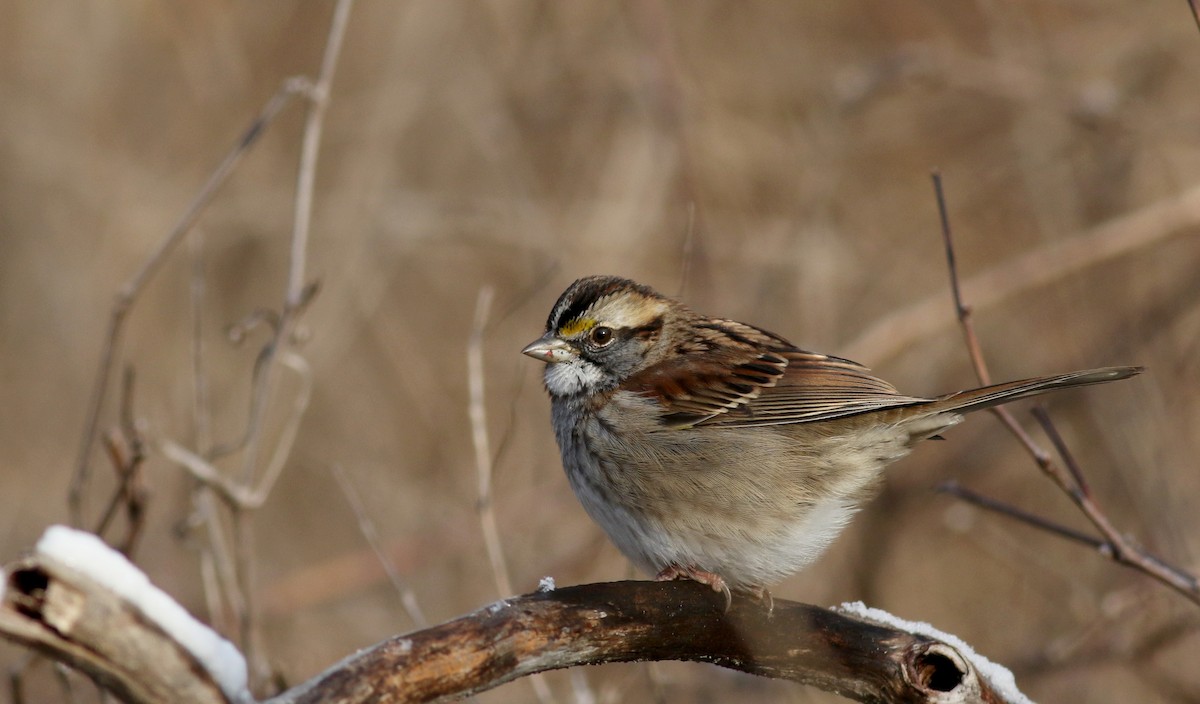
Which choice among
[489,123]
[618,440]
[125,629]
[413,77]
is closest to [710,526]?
[618,440]

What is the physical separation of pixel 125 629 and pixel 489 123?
189 inches

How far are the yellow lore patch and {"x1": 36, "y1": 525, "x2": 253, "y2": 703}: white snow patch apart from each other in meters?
1.94

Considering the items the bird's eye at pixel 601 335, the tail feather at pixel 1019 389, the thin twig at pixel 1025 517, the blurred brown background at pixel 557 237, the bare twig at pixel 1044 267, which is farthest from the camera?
the blurred brown background at pixel 557 237

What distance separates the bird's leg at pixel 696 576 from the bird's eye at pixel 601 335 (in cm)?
80

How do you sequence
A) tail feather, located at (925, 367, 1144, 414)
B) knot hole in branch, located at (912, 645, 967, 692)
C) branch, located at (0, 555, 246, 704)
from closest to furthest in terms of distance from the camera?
branch, located at (0, 555, 246, 704) < knot hole in branch, located at (912, 645, 967, 692) < tail feather, located at (925, 367, 1144, 414)

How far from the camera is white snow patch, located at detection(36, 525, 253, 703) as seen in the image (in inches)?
62.9

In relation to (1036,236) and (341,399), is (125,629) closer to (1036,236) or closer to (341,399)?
(341,399)

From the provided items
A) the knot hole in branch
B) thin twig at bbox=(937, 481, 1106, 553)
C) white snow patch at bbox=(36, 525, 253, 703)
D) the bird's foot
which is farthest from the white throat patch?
white snow patch at bbox=(36, 525, 253, 703)

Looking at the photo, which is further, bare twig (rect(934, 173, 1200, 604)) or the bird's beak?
the bird's beak

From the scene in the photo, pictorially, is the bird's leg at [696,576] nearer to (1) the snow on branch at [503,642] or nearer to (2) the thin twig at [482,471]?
(1) the snow on branch at [503,642]

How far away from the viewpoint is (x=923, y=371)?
19.6 feet

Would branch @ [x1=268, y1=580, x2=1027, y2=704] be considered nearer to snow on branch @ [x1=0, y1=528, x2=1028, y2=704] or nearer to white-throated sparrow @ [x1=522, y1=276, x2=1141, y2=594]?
snow on branch @ [x1=0, y1=528, x2=1028, y2=704]

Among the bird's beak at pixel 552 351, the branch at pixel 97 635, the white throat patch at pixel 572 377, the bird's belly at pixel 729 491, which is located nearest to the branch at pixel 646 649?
the branch at pixel 97 635

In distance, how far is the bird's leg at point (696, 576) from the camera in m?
2.87
